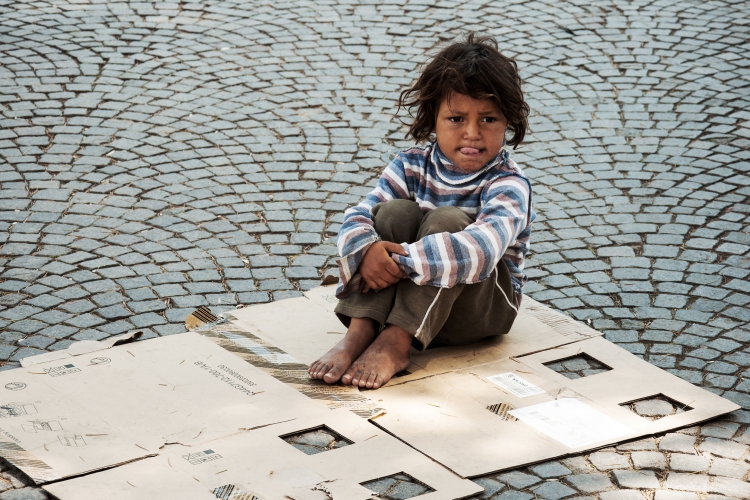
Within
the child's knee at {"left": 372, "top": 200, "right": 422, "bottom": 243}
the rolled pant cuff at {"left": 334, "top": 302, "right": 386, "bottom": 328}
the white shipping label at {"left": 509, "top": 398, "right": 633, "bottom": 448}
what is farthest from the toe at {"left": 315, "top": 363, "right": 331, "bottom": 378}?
the white shipping label at {"left": 509, "top": 398, "right": 633, "bottom": 448}

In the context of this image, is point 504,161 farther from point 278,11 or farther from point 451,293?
point 278,11

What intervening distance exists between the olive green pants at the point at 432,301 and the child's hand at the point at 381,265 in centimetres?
7

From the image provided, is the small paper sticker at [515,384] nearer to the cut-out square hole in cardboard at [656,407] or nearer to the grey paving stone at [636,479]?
the cut-out square hole in cardboard at [656,407]

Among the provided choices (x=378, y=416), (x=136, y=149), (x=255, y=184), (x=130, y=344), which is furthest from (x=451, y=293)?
(x=136, y=149)

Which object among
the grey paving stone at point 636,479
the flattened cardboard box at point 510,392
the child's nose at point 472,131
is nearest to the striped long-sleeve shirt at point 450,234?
the child's nose at point 472,131

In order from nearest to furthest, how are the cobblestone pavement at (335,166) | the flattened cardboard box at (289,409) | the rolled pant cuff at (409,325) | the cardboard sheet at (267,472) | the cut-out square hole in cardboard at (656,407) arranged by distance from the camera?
the cardboard sheet at (267,472), the flattened cardboard box at (289,409), the cut-out square hole in cardboard at (656,407), the rolled pant cuff at (409,325), the cobblestone pavement at (335,166)

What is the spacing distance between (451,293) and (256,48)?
3.93 meters

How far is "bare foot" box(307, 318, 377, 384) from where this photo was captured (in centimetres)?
350

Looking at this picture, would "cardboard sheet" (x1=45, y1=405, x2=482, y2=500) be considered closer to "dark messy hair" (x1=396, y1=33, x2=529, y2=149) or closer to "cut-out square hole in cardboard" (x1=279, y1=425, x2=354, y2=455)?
"cut-out square hole in cardboard" (x1=279, y1=425, x2=354, y2=455)

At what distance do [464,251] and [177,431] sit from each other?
1.10 meters

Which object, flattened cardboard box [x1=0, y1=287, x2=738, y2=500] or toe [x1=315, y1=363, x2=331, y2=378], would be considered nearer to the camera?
flattened cardboard box [x1=0, y1=287, x2=738, y2=500]

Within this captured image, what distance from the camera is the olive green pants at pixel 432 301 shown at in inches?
138

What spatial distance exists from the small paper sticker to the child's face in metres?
0.76

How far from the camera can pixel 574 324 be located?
400cm
